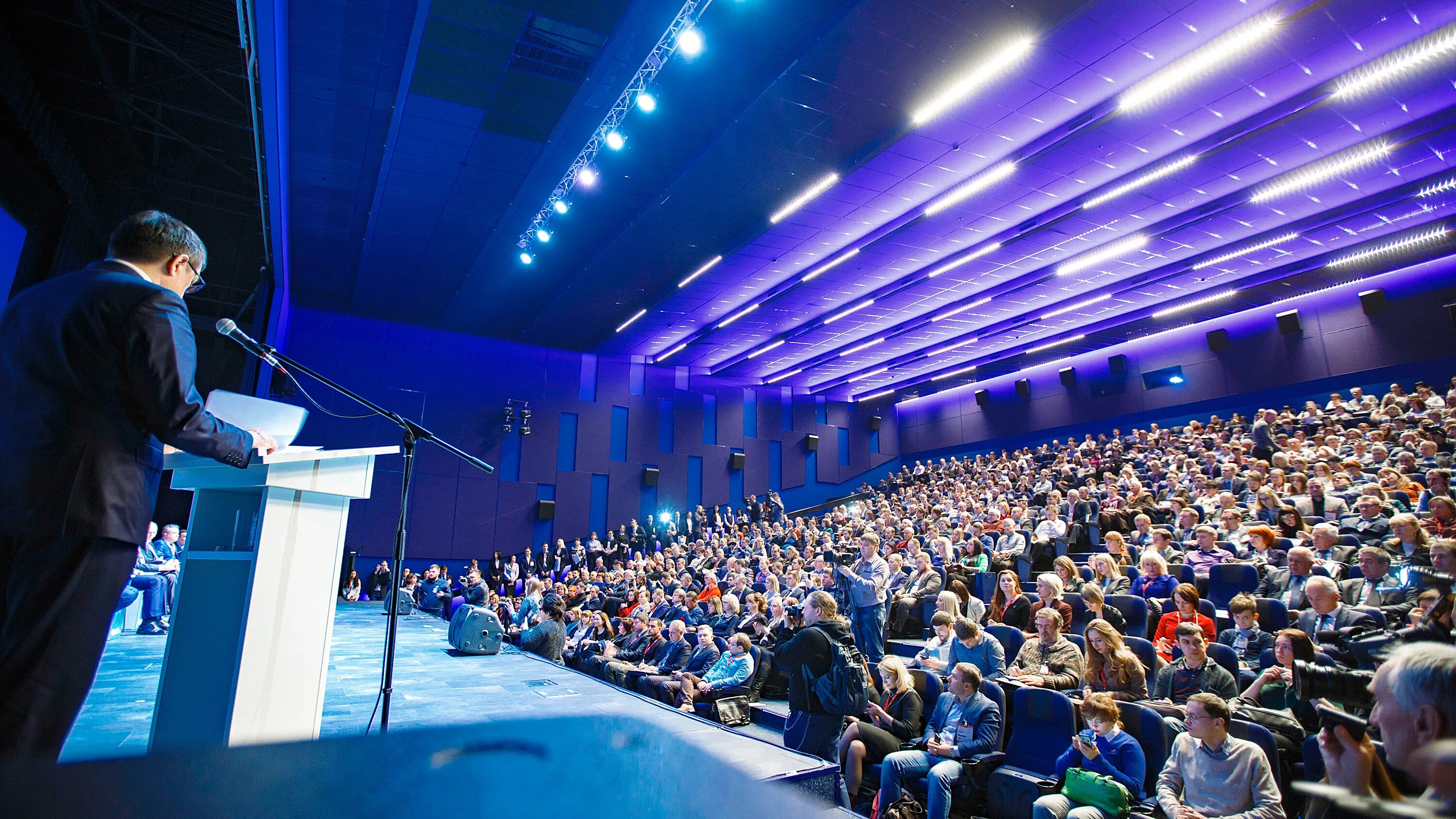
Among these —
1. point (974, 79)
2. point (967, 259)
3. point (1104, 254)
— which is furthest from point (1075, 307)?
point (974, 79)

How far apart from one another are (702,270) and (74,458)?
10.8 meters

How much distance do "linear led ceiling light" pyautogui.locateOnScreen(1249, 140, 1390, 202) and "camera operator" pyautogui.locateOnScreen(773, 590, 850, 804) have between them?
9.17m

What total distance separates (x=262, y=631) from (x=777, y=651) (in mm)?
2575

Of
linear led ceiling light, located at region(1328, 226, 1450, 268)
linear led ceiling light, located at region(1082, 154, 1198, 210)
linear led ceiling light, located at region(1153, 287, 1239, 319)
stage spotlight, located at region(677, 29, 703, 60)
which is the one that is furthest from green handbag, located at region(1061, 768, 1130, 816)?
linear led ceiling light, located at region(1153, 287, 1239, 319)

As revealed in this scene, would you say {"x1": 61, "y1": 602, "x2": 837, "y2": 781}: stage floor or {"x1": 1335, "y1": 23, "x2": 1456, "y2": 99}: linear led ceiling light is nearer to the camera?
{"x1": 61, "y1": 602, "x2": 837, "y2": 781}: stage floor

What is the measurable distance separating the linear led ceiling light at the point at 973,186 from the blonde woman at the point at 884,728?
21.9 feet

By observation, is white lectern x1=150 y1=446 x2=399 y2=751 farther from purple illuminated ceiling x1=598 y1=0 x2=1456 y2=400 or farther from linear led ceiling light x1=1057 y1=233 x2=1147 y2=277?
linear led ceiling light x1=1057 y1=233 x2=1147 y2=277

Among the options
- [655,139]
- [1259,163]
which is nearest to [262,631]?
[655,139]

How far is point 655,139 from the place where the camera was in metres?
8.14

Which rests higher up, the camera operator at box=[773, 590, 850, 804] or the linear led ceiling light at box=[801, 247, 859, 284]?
the linear led ceiling light at box=[801, 247, 859, 284]

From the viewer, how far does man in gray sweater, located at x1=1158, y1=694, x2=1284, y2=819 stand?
2.81 m

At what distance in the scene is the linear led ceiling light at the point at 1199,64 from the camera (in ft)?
20.7

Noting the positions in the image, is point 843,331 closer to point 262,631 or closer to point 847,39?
point 847,39

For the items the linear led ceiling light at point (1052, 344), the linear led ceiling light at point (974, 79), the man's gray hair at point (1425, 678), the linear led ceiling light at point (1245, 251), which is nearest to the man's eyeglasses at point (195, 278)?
the man's gray hair at point (1425, 678)
